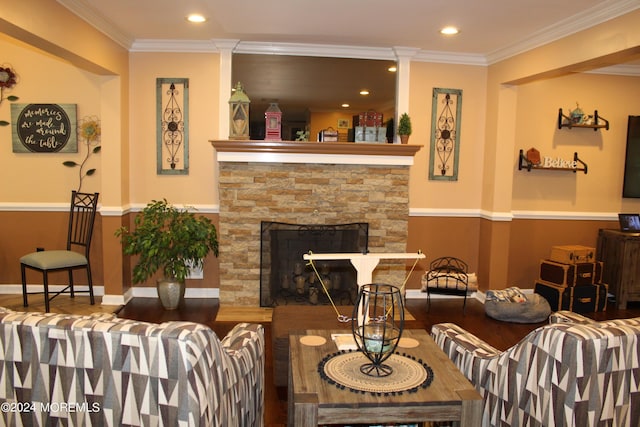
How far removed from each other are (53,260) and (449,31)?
150 inches

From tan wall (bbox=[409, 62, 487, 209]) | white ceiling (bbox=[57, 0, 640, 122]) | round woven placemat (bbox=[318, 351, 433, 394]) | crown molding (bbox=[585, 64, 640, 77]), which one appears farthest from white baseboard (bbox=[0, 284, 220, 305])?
Result: crown molding (bbox=[585, 64, 640, 77])

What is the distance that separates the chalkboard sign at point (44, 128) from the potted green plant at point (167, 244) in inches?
42.7

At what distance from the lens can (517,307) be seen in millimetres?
4551

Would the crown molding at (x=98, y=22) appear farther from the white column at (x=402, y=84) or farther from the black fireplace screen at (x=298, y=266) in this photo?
the white column at (x=402, y=84)

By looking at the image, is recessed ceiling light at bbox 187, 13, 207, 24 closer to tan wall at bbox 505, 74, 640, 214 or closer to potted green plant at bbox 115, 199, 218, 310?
potted green plant at bbox 115, 199, 218, 310

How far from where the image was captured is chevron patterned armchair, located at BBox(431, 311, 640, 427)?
1777 mm

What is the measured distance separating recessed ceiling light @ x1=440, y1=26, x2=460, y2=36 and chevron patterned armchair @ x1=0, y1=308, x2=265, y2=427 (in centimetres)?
336

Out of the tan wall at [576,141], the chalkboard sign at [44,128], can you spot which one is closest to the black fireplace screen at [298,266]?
the tan wall at [576,141]

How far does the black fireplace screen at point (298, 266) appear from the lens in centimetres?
479

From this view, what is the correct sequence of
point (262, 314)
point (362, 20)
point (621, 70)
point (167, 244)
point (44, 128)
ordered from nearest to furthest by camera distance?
point (362, 20) → point (167, 244) → point (262, 314) → point (44, 128) → point (621, 70)

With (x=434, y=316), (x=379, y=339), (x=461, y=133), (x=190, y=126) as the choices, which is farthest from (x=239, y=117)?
(x=379, y=339)

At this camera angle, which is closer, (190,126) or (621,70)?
(190,126)

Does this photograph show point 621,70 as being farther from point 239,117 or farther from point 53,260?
point 53,260

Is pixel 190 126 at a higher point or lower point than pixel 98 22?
lower
